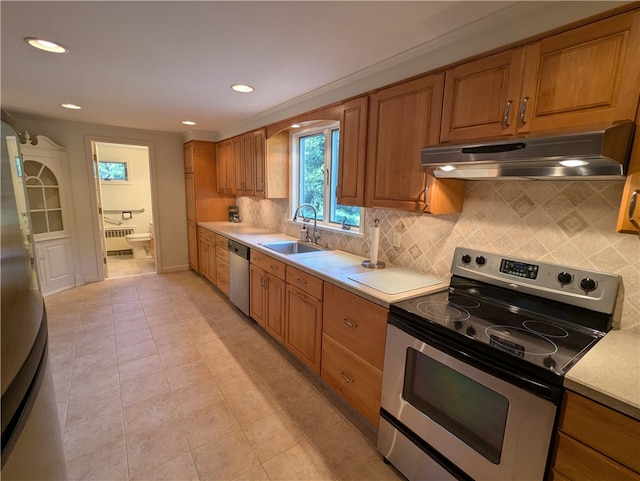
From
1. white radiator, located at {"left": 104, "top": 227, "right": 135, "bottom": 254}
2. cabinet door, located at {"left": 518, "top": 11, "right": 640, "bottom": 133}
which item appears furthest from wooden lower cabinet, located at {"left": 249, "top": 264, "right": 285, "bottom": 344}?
white radiator, located at {"left": 104, "top": 227, "right": 135, "bottom": 254}

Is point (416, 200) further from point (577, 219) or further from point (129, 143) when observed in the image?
point (129, 143)

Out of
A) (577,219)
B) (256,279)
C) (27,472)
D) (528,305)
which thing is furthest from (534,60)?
(256,279)

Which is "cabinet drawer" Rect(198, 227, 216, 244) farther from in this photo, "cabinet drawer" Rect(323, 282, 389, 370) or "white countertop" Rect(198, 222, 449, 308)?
"cabinet drawer" Rect(323, 282, 389, 370)

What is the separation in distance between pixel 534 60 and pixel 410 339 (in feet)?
4.42

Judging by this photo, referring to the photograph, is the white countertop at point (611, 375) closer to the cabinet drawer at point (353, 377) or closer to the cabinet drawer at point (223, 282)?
the cabinet drawer at point (353, 377)

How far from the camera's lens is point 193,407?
2.06 meters

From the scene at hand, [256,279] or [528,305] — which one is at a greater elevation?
[528,305]

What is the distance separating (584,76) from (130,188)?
22.9 ft

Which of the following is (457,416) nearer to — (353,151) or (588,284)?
(588,284)

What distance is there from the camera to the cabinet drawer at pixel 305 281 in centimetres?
214

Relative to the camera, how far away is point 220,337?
9.89 ft

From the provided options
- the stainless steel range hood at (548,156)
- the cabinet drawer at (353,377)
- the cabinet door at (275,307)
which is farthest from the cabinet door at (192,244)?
the stainless steel range hood at (548,156)

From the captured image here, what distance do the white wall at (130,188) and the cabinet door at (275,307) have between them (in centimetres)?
440

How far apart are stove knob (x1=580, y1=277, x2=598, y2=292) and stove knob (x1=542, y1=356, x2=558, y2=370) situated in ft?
1.58
